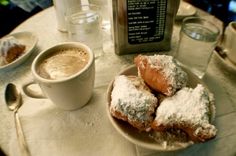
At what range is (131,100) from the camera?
0.41 meters

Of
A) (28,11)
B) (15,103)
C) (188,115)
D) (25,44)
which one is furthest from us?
(28,11)

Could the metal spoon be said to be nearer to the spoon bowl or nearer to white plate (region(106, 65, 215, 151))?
the spoon bowl

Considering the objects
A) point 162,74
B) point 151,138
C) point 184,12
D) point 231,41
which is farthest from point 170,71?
point 184,12

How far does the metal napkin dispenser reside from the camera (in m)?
0.55

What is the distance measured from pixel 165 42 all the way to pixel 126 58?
10cm

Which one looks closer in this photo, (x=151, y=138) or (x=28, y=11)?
(x=151, y=138)

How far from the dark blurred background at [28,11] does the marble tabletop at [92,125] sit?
2.30ft

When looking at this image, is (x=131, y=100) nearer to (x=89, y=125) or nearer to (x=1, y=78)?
(x=89, y=125)

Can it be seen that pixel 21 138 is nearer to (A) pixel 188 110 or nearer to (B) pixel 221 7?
(A) pixel 188 110

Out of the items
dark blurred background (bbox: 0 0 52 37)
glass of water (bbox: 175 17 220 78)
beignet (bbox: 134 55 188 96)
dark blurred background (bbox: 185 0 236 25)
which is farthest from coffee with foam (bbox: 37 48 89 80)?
dark blurred background (bbox: 185 0 236 25)

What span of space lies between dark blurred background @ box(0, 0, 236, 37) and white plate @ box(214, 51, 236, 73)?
2.22 ft

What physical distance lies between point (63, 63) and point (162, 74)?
0.19 metres

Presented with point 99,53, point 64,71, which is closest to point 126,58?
point 99,53

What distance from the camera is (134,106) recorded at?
15.8 inches
